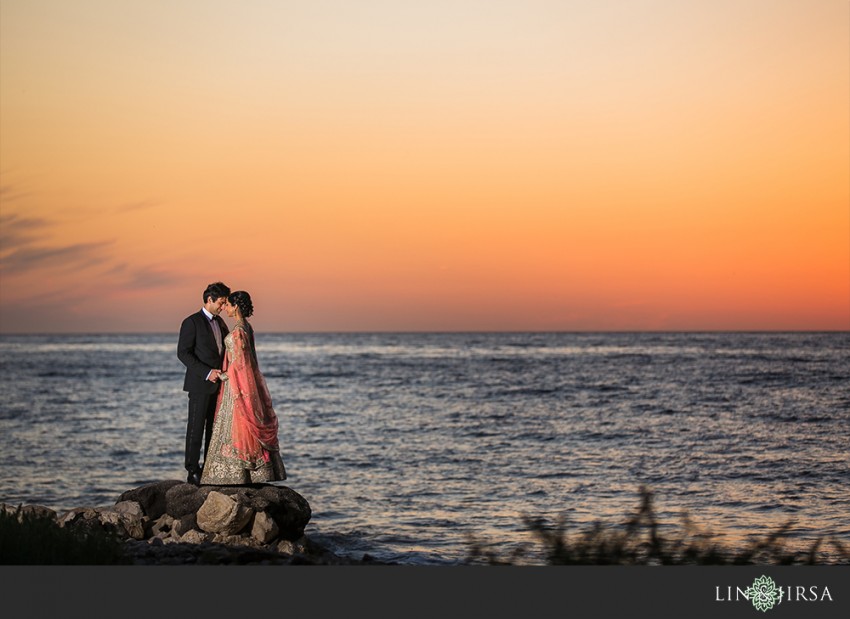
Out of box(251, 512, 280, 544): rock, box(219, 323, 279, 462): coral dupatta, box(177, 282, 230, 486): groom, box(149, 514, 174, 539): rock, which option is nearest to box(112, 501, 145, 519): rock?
box(149, 514, 174, 539): rock

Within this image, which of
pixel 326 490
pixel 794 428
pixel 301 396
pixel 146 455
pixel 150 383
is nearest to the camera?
pixel 326 490

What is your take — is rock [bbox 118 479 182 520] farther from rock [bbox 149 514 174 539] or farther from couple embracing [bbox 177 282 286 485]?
couple embracing [bbox 177 282 286 485]

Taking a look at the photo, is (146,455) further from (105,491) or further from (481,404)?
(481,404)

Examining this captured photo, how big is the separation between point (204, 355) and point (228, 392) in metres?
0.61

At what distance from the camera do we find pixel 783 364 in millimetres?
82812

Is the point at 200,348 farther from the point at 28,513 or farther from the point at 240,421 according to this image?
the point at 28,513

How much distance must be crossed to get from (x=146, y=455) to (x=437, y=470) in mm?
10230

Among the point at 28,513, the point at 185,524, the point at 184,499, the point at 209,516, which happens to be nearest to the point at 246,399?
the point at 209,516

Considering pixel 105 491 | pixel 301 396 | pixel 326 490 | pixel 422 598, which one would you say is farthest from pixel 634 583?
pixel 301 396

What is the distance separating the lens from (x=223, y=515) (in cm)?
1380

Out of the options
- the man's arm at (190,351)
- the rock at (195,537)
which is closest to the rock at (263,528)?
the rock at (195,537)

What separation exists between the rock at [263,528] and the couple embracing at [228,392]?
Result: 0.50 m

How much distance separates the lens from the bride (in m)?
13.8

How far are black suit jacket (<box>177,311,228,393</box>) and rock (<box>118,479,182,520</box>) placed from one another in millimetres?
1864
